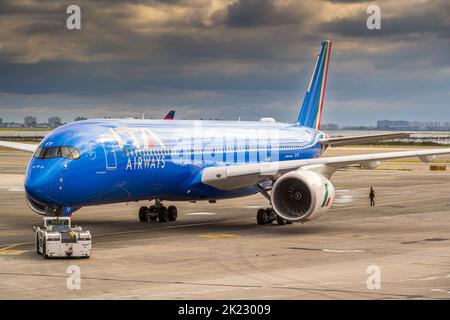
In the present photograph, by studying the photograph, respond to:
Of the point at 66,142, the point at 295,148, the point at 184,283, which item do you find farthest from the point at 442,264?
the point at 295,148

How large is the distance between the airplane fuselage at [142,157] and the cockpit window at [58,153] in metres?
0.04

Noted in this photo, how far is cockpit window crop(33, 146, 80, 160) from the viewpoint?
3475cm

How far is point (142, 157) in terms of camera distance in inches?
1506

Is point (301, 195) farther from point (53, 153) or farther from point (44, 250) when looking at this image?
point (44, 250)

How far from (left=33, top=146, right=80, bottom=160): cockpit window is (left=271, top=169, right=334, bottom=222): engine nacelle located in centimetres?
911

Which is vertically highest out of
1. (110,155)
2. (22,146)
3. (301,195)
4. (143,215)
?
(22,146)

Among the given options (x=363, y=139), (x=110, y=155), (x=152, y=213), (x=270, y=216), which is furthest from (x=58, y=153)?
(x=363, y=139)

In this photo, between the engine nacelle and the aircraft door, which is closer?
the aircraft door

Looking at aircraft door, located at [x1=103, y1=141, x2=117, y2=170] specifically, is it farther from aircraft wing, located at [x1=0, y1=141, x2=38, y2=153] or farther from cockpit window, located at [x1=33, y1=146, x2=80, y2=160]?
aircraft wing, located at [x1=0, y1=141, x2=38, y2=153]

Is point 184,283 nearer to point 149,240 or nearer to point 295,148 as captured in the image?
point 149,240

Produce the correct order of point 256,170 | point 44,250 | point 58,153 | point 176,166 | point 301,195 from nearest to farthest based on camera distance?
1. point 44,250
2. point 58,153
3. point 301,195
4. point 256,170
5. point 176,166

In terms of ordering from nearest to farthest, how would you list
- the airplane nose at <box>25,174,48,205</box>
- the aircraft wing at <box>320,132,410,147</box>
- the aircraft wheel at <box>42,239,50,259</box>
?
the aircraft wheel at <box>42,239,50,259</box> < the airplane nose at <box>25,174,48,205</box> < the aircraft wing at <box>320,132,410,147</box>

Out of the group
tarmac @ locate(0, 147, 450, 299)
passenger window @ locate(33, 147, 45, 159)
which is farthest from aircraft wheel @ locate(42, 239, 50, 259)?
passenger window @ locate(33, 147, 45, 159)

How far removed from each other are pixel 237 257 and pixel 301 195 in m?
8.67
